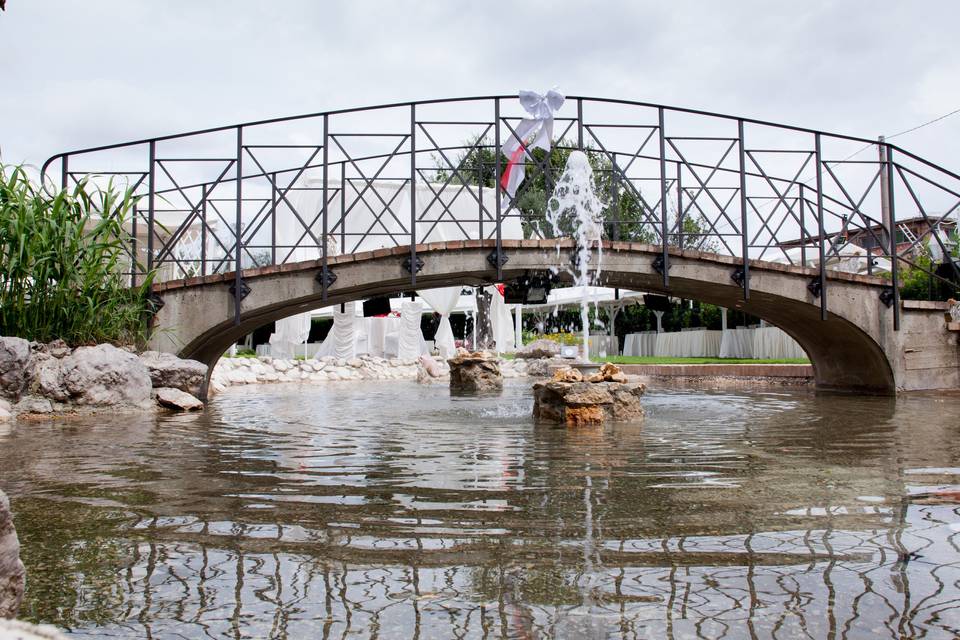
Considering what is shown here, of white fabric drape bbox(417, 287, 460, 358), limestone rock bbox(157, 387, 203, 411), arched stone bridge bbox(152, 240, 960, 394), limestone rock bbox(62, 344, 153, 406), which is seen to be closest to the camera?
limestone rock bbox(62, 344, 153, 406)

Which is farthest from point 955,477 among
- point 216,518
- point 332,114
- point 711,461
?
point 332,114

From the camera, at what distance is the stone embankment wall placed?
17.4 metres

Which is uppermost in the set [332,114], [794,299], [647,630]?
[332,114]

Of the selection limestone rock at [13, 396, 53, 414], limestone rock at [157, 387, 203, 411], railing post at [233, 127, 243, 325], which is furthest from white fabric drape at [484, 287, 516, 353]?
limestone rock at [13, 396, 53, 414]

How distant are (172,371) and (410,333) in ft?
47.1

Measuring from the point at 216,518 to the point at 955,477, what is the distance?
381 centimetres

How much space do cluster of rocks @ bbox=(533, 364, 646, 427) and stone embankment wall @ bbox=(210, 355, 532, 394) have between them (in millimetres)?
9897

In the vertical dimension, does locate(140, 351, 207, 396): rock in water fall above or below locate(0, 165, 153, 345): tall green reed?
below

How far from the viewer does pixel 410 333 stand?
23.9 metres

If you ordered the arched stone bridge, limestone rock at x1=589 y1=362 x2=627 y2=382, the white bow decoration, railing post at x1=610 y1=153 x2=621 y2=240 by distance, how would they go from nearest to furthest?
limestone rock at x1=589 y1=362 x2=627 y2=382
the arched stone bridge
the white bow decoration
railing post at x1=610 y1=153 x2=621 y2=240

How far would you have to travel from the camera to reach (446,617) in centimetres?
209

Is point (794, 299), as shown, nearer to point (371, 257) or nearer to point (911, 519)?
point (371, 257)

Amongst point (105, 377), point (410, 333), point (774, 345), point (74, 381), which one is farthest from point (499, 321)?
point (74, 381)

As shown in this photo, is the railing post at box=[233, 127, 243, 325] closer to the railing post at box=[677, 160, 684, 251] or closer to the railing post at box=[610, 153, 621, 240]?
the railing post at box=[610, 153, 621, 240]
